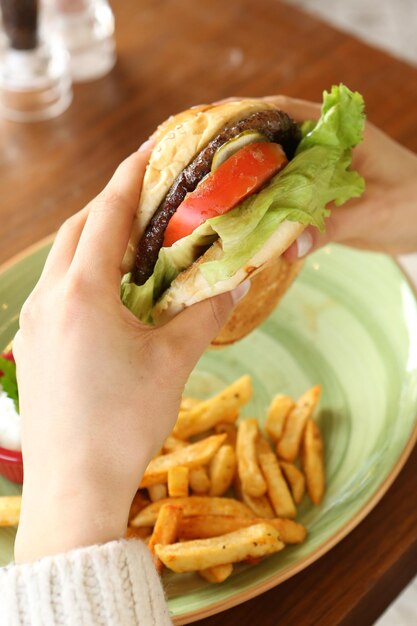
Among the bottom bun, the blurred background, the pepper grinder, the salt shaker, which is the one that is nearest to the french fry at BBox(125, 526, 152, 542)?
the bottom bun

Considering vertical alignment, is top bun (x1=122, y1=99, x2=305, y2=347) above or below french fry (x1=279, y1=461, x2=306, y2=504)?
above

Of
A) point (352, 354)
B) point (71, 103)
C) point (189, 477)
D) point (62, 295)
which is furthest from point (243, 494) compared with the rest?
point (71, 103)

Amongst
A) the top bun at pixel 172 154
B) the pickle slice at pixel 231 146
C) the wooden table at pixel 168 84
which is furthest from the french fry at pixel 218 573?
the wooden table at pixel 168 84

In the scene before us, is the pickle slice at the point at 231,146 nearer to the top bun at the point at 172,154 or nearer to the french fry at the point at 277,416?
the top bun at the point at 172,154

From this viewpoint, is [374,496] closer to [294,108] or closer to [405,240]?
[405,240]

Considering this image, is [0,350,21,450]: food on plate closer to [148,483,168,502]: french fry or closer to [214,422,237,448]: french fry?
[148,483,168,502]: french fry

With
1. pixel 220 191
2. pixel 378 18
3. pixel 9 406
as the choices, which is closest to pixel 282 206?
pixel 220 191
